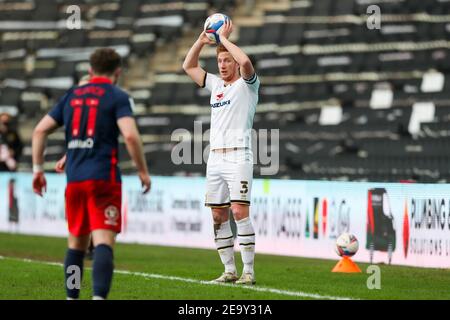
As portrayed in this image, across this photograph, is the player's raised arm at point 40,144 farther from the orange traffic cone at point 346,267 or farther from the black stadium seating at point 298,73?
the black stadium seating at point 298,73

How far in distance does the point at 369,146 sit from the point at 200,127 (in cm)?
518

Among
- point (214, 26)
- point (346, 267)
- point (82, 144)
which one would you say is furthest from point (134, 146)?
point (346, 267)

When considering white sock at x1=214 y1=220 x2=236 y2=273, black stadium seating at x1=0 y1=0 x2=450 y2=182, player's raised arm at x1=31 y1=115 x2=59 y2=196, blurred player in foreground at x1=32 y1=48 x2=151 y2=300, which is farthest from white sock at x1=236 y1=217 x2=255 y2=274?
black stadium seating at x1=0 y1=0 x2=450 y2=182

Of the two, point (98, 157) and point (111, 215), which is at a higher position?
point (98, 157)

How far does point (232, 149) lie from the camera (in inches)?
463

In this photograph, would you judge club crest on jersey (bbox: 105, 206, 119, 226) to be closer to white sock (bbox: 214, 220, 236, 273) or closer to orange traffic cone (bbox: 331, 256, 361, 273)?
white sock (bbox: 214, 220, 236, 273)

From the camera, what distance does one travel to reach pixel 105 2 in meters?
35.1

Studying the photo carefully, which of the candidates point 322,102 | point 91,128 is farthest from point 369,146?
point 91,128

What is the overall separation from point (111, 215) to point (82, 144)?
1.95ft

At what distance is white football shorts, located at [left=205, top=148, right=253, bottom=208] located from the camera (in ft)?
38.3

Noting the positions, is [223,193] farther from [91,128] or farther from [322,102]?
[322,102]

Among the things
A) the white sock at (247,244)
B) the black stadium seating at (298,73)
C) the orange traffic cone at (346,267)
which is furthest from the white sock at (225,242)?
the black stadium seating at (298,73)

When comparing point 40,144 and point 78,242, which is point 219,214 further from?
point 40,144

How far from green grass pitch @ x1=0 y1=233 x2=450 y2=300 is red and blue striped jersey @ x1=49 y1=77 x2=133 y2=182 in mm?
1693
